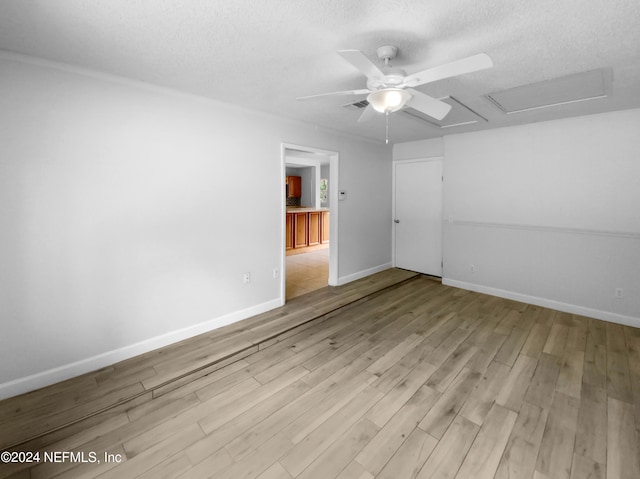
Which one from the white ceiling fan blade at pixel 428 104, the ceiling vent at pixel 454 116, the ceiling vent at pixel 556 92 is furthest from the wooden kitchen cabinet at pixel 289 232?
the white ceiling fan blade at pixel 428 104

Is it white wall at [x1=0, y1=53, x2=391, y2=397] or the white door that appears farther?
the white door

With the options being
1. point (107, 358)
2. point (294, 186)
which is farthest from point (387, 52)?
point (294, 186)

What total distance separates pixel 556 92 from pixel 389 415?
3.20 metres

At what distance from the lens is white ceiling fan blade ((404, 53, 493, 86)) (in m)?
1.49

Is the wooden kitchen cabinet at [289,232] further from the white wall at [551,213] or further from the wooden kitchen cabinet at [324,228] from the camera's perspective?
the white wall at [551,213]

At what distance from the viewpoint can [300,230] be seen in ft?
24.1

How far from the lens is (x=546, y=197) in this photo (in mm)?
3764

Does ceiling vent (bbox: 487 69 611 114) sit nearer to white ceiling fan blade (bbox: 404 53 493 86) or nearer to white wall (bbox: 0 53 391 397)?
white ceiling fan blade (bbox: 404 53 493 86)

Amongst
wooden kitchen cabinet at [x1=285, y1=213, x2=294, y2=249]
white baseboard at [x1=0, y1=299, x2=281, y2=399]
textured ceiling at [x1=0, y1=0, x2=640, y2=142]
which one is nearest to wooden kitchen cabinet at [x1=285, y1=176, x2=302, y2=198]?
wooden kitchen cabinet at [x1=285, y1=213, x2=294, y2=249]

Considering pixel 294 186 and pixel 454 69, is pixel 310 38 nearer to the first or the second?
pixel 454 69

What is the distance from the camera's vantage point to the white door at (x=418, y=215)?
16.3 ft

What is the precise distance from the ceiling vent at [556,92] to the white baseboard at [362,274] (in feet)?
9.69

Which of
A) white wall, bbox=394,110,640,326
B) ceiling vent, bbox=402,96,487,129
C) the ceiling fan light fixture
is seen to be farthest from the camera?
white wall, bbox=394,110,640,326

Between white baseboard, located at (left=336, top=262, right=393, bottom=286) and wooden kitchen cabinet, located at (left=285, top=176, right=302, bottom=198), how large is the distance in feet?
17.7
